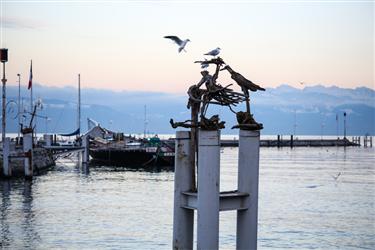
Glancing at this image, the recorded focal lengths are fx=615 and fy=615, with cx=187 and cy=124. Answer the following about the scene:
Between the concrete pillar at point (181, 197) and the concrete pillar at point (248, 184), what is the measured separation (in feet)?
4.05

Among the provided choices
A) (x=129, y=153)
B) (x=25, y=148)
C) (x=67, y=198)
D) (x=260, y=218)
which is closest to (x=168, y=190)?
(x=67, y=198)

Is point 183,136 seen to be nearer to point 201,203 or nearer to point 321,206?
point 201,203

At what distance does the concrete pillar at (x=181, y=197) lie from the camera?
14.9m

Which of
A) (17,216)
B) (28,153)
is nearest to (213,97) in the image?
(17,216)

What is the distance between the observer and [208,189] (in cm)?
1393

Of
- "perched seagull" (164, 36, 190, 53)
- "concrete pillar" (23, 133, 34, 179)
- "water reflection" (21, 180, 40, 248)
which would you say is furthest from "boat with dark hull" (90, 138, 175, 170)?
"perched seagull" (164, 36, 190, 53)

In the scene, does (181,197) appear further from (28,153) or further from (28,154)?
(28,154)

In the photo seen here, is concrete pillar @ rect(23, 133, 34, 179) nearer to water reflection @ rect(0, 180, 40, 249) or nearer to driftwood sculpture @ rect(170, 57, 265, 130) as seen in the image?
water reflection @ rect(0, 180, 40, 249)

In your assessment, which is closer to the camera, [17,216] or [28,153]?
[17,216]

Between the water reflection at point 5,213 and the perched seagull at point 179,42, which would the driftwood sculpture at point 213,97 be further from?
the water reflection at point 5,213

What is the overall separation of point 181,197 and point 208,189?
124 centimetres

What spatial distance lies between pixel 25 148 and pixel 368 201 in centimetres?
2992

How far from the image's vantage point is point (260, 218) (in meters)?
35.7

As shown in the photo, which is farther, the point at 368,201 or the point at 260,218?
the point at 368,201
